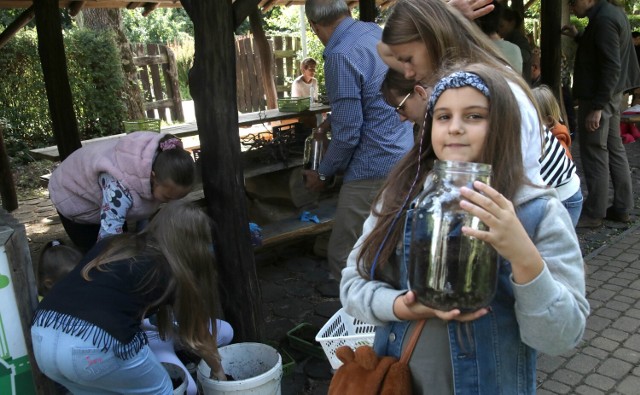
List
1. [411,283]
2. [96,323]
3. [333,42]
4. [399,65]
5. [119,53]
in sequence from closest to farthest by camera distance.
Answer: [411,283] < [399,65] < [96,323] < [333,42] < [119,53]

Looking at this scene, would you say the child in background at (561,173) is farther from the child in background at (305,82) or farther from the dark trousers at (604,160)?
the child in background at (305,82)

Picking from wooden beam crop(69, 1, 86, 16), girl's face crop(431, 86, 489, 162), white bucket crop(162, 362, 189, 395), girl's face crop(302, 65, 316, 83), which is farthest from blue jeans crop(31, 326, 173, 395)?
girl's face crop(302, 65, 316, 83)

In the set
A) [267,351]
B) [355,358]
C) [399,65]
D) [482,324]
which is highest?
[399,65]

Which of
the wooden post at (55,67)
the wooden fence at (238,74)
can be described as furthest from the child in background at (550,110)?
the wooden fence at (238,74)

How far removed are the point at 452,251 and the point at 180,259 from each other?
150cm

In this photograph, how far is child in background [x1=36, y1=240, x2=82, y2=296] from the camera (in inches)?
112

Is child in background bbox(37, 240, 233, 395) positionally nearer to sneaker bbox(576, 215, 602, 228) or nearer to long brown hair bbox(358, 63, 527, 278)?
long brown hair bbox(358, 63, 527, 278)

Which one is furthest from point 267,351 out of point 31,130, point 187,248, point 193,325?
point 31,130

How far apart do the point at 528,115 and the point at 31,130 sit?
11.8 m

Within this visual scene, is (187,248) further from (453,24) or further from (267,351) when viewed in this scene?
(453,24)

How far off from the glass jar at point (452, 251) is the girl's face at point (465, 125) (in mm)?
74

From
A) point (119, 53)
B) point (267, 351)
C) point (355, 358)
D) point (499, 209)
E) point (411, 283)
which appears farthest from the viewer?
point (119, 53)

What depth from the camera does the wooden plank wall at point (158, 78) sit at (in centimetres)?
1408

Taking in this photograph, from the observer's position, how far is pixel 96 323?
224cm
